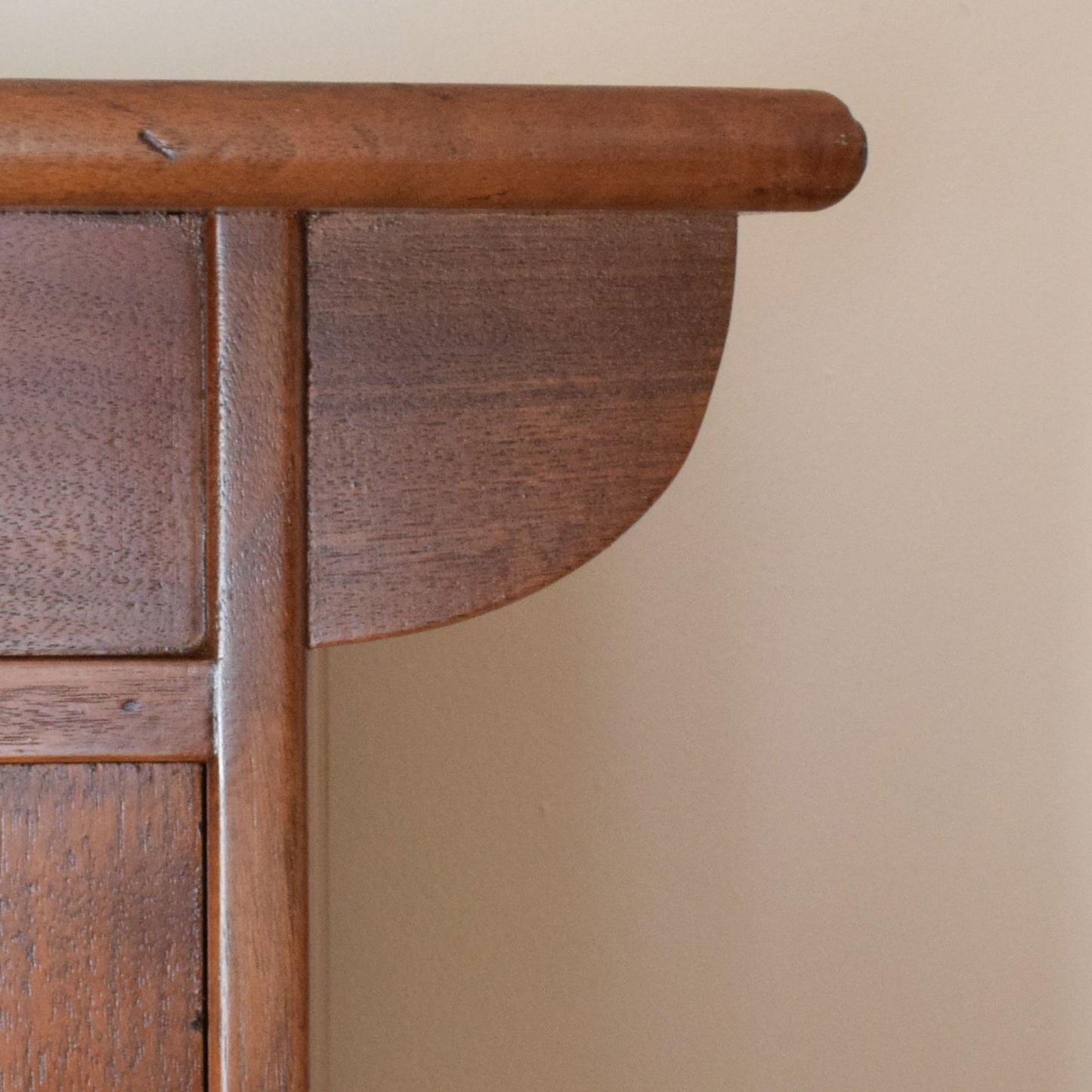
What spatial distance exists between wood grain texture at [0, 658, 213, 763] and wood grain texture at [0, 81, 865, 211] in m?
0.14

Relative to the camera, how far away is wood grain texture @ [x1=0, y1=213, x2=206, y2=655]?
348mm

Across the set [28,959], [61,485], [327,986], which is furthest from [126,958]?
[327,986]

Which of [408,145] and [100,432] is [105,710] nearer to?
[100,432]

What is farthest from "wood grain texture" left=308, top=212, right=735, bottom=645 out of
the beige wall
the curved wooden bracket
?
the beige wall

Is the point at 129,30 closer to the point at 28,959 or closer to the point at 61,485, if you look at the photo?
the point at 61,485

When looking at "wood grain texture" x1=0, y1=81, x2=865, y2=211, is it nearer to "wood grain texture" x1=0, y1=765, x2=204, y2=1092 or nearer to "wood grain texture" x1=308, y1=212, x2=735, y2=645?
"wood grain texture" x1=308, y1=212, x2=735, y2=645

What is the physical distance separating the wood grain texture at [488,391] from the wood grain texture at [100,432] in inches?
1.6

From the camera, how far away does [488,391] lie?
36 centimetres

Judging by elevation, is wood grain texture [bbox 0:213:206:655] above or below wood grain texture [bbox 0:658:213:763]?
above

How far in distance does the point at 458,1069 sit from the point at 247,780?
49cm

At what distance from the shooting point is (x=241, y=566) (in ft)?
1.14

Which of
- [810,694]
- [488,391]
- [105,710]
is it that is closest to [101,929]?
[105,710]

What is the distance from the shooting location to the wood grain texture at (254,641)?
348 mm

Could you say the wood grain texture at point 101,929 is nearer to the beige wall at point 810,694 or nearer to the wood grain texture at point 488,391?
the wood grain texture at point 488,391
